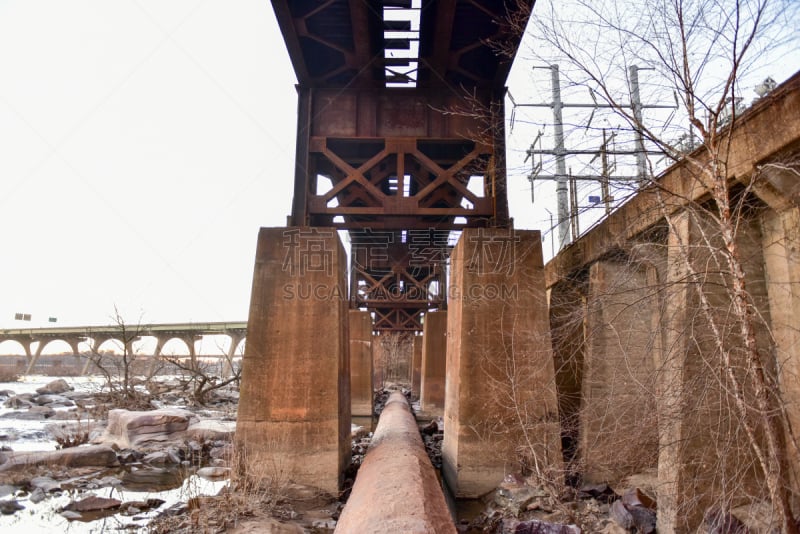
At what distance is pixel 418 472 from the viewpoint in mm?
5066

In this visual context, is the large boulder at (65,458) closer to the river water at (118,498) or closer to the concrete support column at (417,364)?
the river water at (118,498)

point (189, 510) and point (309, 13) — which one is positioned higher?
point (309, 13)

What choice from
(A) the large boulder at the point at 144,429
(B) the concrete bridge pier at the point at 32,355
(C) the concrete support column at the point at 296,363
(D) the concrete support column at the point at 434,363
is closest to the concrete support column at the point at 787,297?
(C) the concrete support column at the point at 296,363

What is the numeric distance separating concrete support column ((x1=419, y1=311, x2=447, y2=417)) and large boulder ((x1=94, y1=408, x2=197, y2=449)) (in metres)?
9.18

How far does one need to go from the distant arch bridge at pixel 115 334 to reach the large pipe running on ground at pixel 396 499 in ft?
145

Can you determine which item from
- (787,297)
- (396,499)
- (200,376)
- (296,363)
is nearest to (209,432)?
(296,363)

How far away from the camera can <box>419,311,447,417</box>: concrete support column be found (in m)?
18.5

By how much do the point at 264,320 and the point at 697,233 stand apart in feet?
18.6

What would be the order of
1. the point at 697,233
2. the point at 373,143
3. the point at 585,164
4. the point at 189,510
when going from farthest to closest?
the point at 373,143
the point at 189,510
the point at 697,233
the point at 585,164

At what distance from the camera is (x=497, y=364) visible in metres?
7.56

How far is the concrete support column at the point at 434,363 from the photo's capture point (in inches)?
728

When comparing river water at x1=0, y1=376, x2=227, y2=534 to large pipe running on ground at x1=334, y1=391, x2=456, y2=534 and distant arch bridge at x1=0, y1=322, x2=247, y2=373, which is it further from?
distant arch bridge at x1=0, y1=322, x2=247, y2=373

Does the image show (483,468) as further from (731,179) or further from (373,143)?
(373,143)

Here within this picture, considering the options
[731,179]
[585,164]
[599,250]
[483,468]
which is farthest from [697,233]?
[483,468]
